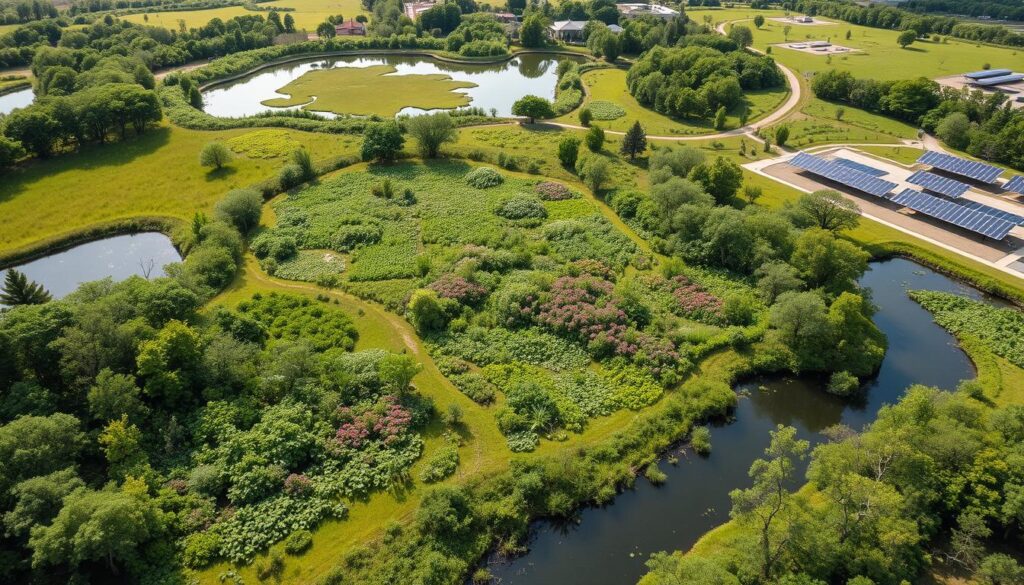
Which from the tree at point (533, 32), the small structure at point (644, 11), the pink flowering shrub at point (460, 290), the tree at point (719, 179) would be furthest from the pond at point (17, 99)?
the small structure at point (644, 11)

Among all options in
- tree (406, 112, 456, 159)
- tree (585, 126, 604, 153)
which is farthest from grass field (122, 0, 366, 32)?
tree (585, 126, 604, 153)

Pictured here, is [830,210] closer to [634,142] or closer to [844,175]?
[844,175]

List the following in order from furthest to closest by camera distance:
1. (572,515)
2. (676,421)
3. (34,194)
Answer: (34,194) < (676,421) < (572,515)

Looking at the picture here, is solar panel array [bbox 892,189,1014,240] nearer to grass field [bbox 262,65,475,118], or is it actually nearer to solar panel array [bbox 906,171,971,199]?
solar panel array [bbox 906,171,971,199]

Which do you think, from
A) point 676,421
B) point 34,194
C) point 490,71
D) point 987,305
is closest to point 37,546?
point 676,421

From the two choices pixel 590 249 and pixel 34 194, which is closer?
pixel 590 249

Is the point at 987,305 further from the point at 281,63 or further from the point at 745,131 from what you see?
the point at 281,63
